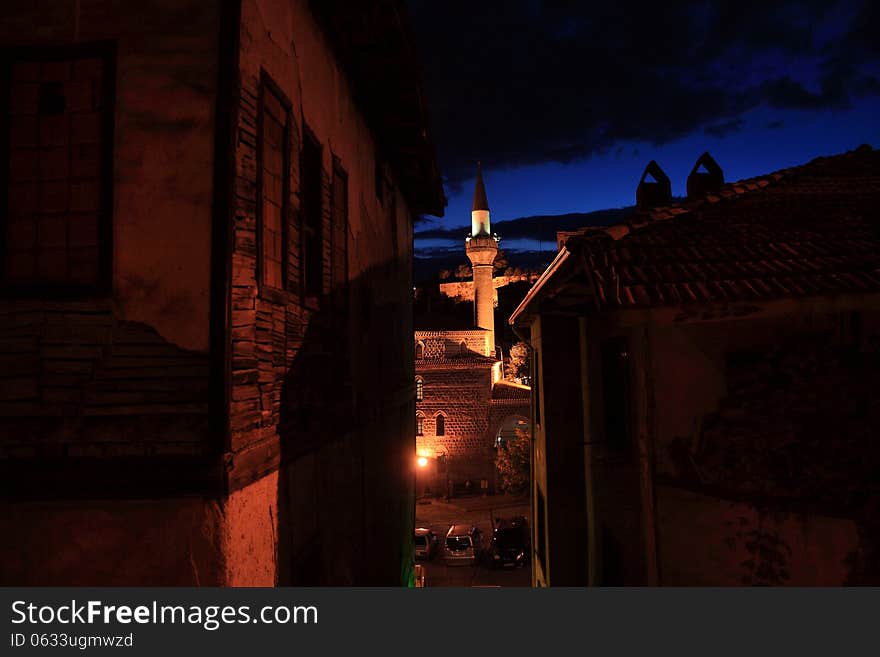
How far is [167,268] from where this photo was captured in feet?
11.8

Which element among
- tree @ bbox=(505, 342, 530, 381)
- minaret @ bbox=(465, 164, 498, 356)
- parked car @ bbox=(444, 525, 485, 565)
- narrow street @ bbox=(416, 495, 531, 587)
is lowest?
narrow street @ bbox=(416, 495, 531, 587)

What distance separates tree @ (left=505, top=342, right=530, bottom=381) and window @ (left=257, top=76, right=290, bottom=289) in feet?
164

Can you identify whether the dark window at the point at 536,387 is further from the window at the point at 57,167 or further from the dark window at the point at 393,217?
the window at the point at 57,167

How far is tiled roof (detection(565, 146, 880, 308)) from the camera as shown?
16.7 feet

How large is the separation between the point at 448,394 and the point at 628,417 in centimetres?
3225

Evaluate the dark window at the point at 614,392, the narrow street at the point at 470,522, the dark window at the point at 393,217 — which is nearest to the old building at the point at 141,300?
the dark window at the point at 614,392

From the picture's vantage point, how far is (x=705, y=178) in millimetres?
8898

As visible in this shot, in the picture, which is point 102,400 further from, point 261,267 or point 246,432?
point 261,267

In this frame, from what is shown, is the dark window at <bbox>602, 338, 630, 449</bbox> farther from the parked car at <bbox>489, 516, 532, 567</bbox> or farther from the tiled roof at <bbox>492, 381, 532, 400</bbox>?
the tiled roof at <bbox>492, 381, 532, 400</bbox>

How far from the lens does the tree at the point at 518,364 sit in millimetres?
54312

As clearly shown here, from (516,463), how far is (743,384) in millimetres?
29779

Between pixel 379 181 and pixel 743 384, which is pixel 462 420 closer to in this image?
pixel 379 181

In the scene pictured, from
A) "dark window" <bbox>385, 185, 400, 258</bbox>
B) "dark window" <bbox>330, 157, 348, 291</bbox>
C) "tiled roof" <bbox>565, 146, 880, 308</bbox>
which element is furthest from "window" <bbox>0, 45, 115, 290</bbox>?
"dark window" <bbox>385, 185, 400, 258</bbox>
